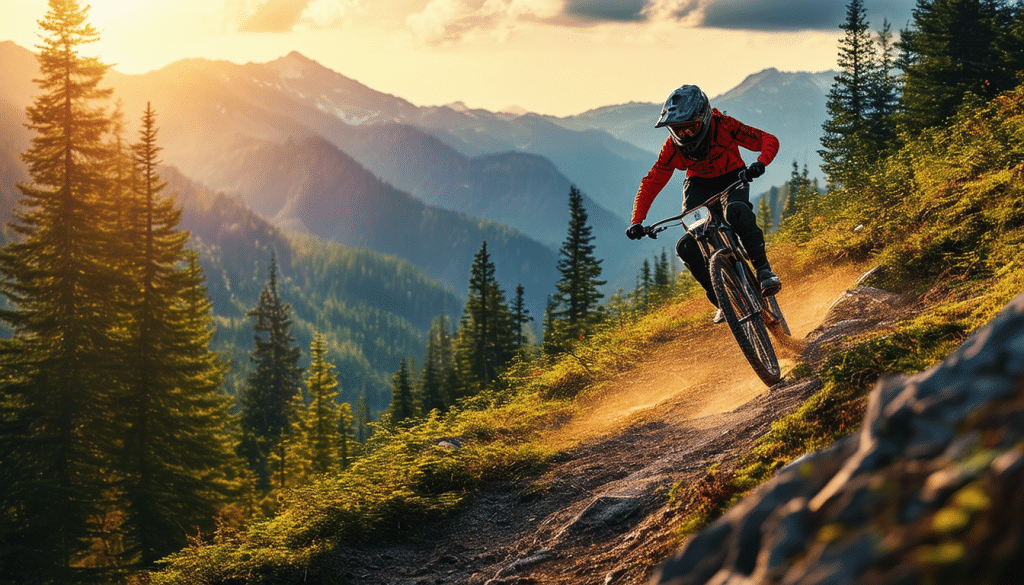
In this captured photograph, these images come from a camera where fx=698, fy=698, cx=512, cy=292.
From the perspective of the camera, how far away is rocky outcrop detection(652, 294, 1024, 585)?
4.62 feet

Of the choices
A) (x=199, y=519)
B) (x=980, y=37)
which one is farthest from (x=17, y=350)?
(x=980, y=37)

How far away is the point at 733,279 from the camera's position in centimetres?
818

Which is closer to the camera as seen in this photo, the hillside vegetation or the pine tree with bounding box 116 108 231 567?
the hillside vegetation

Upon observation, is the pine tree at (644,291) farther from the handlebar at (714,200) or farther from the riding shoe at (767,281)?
the handlebar at (714,200)

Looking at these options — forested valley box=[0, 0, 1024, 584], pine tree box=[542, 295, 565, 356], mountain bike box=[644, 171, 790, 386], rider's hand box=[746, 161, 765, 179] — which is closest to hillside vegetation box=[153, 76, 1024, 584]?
forested valley box=[0, 0, 1024, 584]

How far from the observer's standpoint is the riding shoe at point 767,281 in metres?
8.05

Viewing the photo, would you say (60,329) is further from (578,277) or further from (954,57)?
(954,57)

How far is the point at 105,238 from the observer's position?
2636cm

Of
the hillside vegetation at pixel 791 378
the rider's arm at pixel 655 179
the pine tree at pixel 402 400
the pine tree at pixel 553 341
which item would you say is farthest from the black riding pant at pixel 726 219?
the pine tree at pixel 402 400

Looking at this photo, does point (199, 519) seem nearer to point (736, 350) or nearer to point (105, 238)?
point (105, 238)

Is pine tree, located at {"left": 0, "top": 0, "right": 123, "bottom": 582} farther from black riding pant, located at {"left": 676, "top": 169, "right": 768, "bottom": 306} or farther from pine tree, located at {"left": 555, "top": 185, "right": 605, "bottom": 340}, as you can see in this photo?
pine tree, located at {"left": 555, "top": 185, "right": 605, "bottom": 340}

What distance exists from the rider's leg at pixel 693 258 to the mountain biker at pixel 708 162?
0.04 feet

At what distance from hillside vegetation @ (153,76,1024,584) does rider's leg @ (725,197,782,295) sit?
1.08 metres

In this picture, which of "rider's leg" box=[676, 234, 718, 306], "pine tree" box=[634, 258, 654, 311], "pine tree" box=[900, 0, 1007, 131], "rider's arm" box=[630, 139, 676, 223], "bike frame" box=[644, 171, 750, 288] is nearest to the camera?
"bike frame" box=[644, 171, 750, 288]
